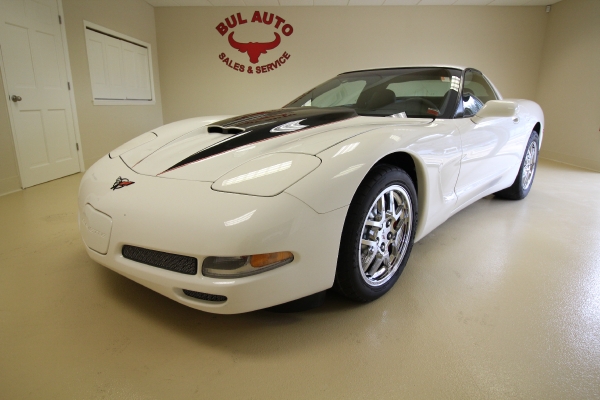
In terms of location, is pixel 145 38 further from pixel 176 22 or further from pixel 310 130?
pixel 310 130

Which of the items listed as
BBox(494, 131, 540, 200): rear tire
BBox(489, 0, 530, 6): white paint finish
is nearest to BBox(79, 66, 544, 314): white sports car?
BBox(494, 131, 540, 200): rear tire

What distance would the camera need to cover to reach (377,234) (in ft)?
4.55

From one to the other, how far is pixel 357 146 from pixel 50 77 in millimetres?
4201

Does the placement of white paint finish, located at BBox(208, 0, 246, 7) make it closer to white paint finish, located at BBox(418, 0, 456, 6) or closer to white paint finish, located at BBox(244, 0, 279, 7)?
white paint finish, located at BBox(244, 0, 279, 7)

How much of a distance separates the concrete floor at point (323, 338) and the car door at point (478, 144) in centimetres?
45

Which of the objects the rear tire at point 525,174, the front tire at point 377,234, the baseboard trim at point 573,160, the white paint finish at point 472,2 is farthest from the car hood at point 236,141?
the white paint finish at point 472,2

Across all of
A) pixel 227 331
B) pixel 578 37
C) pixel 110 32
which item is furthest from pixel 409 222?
pixel 578 37

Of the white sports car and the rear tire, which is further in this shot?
the rear tire

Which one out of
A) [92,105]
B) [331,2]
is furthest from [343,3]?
[92,105]

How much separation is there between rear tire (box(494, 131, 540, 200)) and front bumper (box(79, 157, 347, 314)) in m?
2.46

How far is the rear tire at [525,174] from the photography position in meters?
2.88

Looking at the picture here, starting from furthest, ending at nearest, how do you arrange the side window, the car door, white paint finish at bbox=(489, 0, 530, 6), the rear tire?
white paint finish at bbox=(489, 0, 530, 6), the rear tire, the side window, the car door

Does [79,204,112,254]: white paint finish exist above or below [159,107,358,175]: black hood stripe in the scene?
below

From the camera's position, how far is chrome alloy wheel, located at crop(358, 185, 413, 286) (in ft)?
4.50
